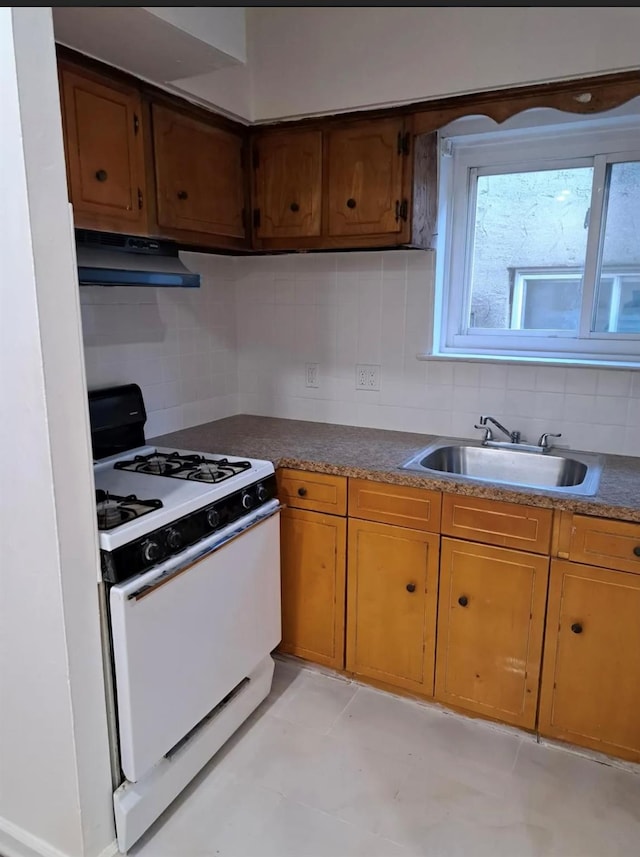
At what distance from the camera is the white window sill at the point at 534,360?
7.22 ft

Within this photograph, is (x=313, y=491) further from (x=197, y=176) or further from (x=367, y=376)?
(x=197, y=176)

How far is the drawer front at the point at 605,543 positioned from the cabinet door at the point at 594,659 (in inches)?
1.2

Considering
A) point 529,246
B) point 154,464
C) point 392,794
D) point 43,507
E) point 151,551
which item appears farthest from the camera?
point 529,246

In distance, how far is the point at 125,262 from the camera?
188 centimetres

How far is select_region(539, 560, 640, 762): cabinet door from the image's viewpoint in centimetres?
177

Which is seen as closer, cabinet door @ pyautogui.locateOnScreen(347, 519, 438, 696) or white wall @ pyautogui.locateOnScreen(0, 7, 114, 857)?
white wall @ pyautogui.locateOnScreen(0, 7, 114, 857)

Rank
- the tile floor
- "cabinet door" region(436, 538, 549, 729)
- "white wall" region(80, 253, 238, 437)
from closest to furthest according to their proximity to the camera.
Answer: the tile floor < "cabinet door" region(436, 538, 549, 729) < "white wall" region(80, 253, 238, 437)

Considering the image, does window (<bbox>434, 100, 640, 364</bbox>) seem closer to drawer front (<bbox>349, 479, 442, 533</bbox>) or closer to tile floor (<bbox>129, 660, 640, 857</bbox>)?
drawer front (<bbox>349, 479, 442, 533</bbox>)

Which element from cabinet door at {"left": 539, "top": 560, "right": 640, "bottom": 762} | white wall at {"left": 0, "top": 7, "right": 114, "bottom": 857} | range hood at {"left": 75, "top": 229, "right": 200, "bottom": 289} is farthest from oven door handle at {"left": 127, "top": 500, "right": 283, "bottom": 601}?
cabinet door at {"left": 539, "top": 560, "right": 640, "bottom": 762}

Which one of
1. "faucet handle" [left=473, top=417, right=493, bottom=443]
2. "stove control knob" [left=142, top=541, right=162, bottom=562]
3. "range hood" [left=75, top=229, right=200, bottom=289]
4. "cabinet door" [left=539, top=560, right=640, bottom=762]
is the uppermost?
"range hood" [left=75, top=229, right=200, bottom=289]

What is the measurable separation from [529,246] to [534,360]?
0.49 m

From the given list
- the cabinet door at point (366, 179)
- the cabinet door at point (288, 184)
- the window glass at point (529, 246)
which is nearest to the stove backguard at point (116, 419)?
the cabinet door at point (288, 184)

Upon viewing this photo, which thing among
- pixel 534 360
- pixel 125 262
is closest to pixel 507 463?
pixel 534 360

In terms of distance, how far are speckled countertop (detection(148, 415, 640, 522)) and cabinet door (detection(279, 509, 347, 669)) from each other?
0.22 metres
